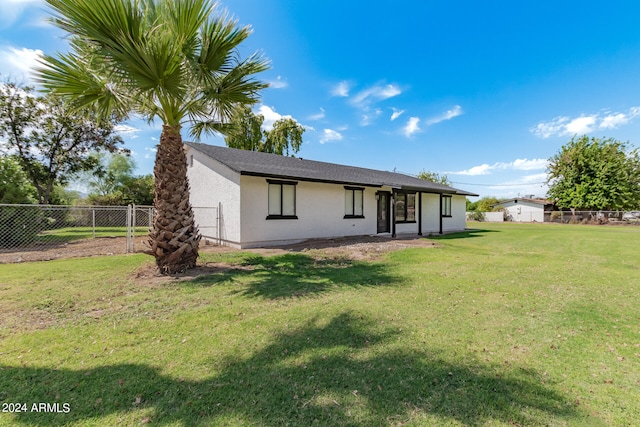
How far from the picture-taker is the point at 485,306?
4.60 m

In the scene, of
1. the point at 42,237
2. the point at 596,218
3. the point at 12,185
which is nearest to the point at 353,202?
the point at 12,185

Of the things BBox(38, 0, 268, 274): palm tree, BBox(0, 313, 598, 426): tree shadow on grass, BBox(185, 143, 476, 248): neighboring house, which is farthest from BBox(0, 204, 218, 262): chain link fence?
BBox(0, 313, 598, 426): tree shadow on grass

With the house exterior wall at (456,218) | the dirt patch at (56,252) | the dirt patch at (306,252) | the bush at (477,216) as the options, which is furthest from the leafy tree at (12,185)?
the bush at (477,216)

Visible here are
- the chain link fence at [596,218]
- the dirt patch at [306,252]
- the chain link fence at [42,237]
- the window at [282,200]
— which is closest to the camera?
the dirt patch at [306,252]

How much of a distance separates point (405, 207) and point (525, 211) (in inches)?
1381

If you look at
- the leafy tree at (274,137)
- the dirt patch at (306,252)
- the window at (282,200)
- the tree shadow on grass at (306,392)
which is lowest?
the tree shadow on grass at (306,392)

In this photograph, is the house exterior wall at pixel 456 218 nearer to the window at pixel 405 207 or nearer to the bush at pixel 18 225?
the window at pixel 405 207

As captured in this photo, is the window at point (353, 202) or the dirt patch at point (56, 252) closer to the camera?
the dirt patch at point (56, 252)

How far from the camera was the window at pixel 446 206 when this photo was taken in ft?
63.2

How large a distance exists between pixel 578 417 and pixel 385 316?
88.4 inches

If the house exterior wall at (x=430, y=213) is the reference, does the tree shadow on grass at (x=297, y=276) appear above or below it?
below

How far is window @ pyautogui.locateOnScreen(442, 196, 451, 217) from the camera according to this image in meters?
19.2

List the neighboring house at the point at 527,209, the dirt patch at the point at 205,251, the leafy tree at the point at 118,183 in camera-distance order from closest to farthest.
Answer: the dirt patch at the point at 205,251 → the leafy tree at the point at 118,183 → the neighboring house at the point at 527,209

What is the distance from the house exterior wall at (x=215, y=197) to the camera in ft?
34.0
